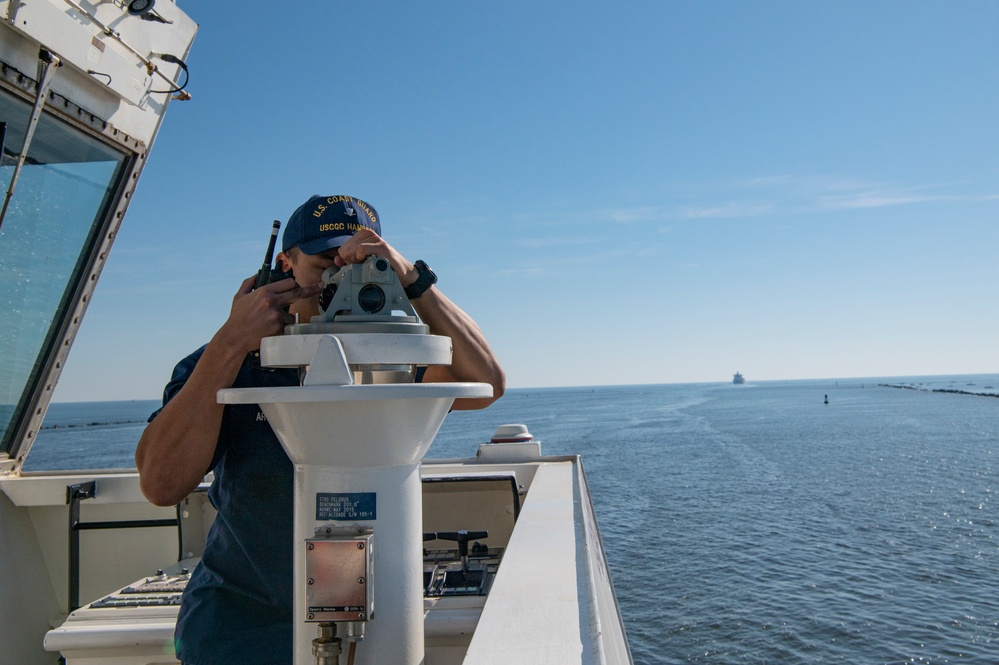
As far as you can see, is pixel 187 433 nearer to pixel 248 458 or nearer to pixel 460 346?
pixel 248 458

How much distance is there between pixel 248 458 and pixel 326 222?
0.69m

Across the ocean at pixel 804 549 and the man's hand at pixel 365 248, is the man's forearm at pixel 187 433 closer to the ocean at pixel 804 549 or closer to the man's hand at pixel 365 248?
the man's hand at pixel 365 248

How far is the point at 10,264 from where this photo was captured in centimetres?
396

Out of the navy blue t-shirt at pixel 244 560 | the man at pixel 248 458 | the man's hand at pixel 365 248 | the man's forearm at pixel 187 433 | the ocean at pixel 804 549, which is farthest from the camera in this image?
the ocean at pixel 804 549

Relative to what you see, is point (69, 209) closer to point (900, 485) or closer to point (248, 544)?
point (248, 544)

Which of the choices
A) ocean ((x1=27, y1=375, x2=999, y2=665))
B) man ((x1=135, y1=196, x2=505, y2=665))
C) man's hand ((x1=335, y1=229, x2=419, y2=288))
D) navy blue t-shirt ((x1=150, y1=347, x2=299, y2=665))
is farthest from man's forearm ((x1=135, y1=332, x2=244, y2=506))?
ocean ((x1=27, y1=375, x2=999, y2=665))

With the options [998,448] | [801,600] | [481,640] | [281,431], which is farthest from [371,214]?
[998,448]

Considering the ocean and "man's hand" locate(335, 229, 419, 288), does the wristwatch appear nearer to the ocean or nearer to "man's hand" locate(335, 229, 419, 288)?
"man's hand" locate(335, 229, 419, 288)

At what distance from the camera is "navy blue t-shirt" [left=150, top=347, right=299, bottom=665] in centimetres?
205

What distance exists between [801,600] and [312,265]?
16.5 m

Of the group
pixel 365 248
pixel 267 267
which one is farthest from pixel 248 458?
pixel 365 248

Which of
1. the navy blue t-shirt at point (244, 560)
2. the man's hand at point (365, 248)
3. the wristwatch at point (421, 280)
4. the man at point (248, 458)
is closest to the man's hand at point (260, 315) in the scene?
the man at point (248, 458)

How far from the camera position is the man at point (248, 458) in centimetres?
195

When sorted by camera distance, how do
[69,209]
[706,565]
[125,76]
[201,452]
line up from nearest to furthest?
[201,452]
[125,76]
[69,209]
[706,565]
